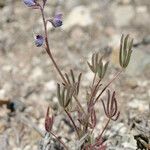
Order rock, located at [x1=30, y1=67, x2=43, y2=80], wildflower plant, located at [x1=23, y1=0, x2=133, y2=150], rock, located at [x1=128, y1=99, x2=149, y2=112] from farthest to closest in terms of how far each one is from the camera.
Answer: rock, located at [x1=30, y1=67, x2=43, y2=80] → rock, located at [x1=128, y1=99, x2=149, y2=112] → wildflower plant, located at [x1=23, y1=0, x2=133, y2=150]

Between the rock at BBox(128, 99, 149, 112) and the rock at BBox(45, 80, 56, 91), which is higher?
the rock at BBox(45, 80, 56, 91)

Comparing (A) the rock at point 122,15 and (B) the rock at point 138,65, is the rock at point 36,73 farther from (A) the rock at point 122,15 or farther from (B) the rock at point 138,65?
(A) the rock at point 122,15

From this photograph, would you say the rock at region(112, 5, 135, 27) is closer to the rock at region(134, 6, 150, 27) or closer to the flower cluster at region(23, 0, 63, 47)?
the rock at region(134, 6, 150, 27)

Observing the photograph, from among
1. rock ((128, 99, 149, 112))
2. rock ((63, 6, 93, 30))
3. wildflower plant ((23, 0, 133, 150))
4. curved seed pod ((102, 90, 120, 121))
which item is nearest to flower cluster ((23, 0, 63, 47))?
wildflower plant ((23, 0, 133, 150))

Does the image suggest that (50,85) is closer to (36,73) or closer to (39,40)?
(36,73)

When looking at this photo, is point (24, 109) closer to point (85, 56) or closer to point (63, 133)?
A: point (63, 133)

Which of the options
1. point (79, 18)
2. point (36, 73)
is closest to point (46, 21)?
point (36, 73)
